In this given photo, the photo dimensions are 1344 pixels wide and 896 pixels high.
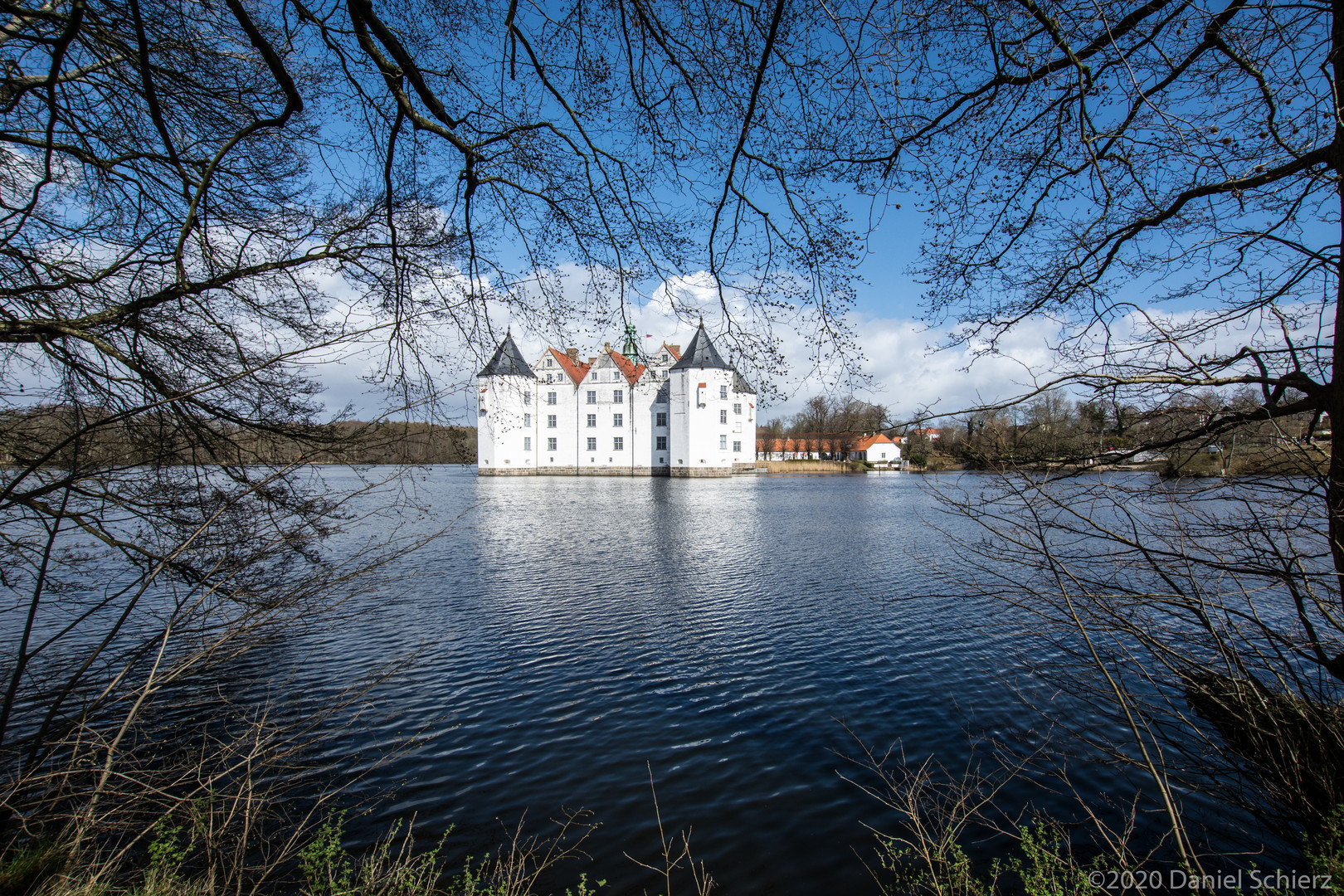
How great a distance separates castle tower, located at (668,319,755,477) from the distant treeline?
3775 centimetres

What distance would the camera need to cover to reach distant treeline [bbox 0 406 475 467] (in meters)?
4.23

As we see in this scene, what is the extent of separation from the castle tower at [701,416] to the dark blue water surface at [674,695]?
3108 cm

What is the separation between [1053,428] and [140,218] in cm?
625

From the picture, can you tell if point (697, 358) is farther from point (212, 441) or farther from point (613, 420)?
point (212, 441)

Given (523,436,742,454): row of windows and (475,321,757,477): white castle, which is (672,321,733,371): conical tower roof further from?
(523,436,742,454): row of windows

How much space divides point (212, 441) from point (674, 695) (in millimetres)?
4616

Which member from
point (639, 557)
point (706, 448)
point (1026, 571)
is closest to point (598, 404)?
point (706, 448)

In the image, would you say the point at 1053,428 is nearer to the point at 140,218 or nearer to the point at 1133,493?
the point at 1133,493

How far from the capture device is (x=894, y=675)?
7.13 m

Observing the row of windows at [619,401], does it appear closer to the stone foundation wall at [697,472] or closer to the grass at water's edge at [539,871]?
the stone foundation wall at [697,472]

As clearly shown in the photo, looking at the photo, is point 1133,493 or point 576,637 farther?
point 576,637

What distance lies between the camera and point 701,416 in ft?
149

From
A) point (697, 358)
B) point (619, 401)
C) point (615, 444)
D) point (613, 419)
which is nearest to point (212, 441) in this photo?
point (697, 358)

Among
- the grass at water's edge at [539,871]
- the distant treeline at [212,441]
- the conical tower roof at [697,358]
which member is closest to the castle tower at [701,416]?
the conical tower roof at [697,358]
